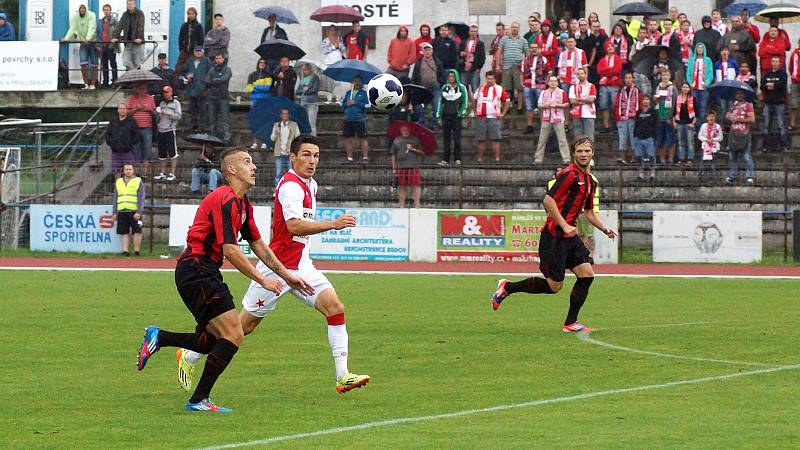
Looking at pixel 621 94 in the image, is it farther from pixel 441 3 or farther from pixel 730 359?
pixel 730 359

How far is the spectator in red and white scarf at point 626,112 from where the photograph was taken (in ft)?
Answer: 94.2

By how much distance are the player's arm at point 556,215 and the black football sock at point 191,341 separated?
544 cm

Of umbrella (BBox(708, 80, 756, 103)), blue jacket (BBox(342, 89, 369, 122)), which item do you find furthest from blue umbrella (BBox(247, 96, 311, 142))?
umbrella (BBox(708, 80, 756, 103))

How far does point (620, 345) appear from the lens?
1372 cm

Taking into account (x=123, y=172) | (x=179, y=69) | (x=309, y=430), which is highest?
(x=179, y=69)

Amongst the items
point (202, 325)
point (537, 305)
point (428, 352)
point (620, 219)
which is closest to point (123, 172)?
point (620, 219)

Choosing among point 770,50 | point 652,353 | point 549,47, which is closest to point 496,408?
point 652,353

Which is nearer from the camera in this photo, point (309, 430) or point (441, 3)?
point (309, 430)

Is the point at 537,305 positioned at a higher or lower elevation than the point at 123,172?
lower

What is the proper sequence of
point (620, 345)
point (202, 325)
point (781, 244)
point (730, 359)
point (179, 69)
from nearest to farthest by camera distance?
1. point (202, 325)
2. point (730, 359)
3. point (620, 345)
4. point (781, 244)
5. point (179, 69)

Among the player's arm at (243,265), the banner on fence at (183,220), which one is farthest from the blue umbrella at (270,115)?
the player's arm at (243,265)

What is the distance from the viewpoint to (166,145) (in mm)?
31516

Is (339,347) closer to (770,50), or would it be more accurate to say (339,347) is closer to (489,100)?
(489,100)

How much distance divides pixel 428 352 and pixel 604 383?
8.52 feet
